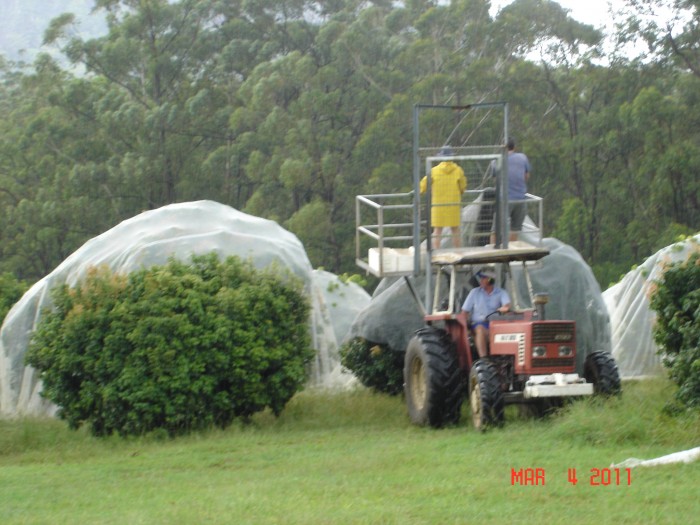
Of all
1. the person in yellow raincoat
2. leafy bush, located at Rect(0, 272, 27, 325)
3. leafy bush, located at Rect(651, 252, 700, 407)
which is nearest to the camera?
leafy bush, located at Rect(651, 252, 700, 407)

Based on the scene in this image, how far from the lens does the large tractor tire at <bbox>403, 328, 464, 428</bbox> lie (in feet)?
45.1

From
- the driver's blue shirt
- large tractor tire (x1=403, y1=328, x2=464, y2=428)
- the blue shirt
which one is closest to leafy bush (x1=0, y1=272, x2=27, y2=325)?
large tractor tire (x1=403, y1=328, x2=464, y2=428)

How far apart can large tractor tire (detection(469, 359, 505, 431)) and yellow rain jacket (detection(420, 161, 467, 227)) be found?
8.32 ft

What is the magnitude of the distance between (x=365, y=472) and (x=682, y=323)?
406 cm

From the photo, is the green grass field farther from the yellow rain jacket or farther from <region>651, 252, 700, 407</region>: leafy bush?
the yellow rain jacket

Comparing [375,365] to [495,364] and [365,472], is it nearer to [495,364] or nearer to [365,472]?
[495,364]

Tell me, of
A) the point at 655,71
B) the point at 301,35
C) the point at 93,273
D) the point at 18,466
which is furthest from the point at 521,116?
the point at 18,466

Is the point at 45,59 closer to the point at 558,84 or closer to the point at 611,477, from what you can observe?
the point at 558,84

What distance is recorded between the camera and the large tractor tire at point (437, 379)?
1374cm

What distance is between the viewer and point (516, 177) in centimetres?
1555

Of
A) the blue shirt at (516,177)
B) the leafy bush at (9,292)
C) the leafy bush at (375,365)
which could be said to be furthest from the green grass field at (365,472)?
the leafy bush at (9,292)

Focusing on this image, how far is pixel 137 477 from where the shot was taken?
1133cm

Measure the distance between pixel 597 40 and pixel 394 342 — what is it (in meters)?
26.8

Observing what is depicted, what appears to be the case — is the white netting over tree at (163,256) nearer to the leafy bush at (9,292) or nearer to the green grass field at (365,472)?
the leafy bush at (9,292)
